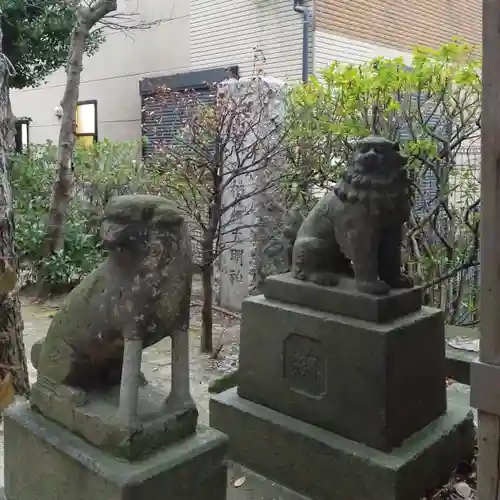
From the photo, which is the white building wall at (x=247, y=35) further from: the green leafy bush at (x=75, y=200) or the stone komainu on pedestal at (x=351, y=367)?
the stone komainu on pedestal at (x=351, y=367)

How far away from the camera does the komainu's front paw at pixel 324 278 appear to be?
3404 millimetres

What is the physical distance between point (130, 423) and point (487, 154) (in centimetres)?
170

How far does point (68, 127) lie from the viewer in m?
8.25

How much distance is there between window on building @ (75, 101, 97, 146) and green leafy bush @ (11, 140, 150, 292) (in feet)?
4.68

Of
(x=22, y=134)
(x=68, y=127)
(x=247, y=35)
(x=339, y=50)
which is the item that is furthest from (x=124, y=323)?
(x=22, y=134)

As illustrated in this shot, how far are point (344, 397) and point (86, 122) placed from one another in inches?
453

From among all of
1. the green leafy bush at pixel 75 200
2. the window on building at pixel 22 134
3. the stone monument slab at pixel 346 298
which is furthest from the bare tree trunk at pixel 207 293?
the window on building at pixel 22 134

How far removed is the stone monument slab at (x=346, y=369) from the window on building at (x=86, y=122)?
10318 millimetres

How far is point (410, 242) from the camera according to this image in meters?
6.41

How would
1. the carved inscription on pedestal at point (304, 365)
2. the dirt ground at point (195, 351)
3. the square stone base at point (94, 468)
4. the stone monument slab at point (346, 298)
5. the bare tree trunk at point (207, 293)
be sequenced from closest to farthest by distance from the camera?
the square stone base at point (94, 468)
the stone monument slab at point (346, 298)
the carved inscription on pedestal at point (304, 365)
the dirt ground at point (195, 351)
the bare tree trunk at point (207, 293)

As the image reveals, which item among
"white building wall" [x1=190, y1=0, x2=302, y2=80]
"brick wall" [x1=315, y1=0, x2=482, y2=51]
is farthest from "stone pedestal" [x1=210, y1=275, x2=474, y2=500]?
"brick wall" [x1=315, y1=0, x2=482, y2=51]

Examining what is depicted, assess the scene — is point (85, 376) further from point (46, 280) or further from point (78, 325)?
point (46, 280)

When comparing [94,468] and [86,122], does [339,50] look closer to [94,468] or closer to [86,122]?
[86,122]

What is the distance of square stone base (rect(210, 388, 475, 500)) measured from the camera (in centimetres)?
305
